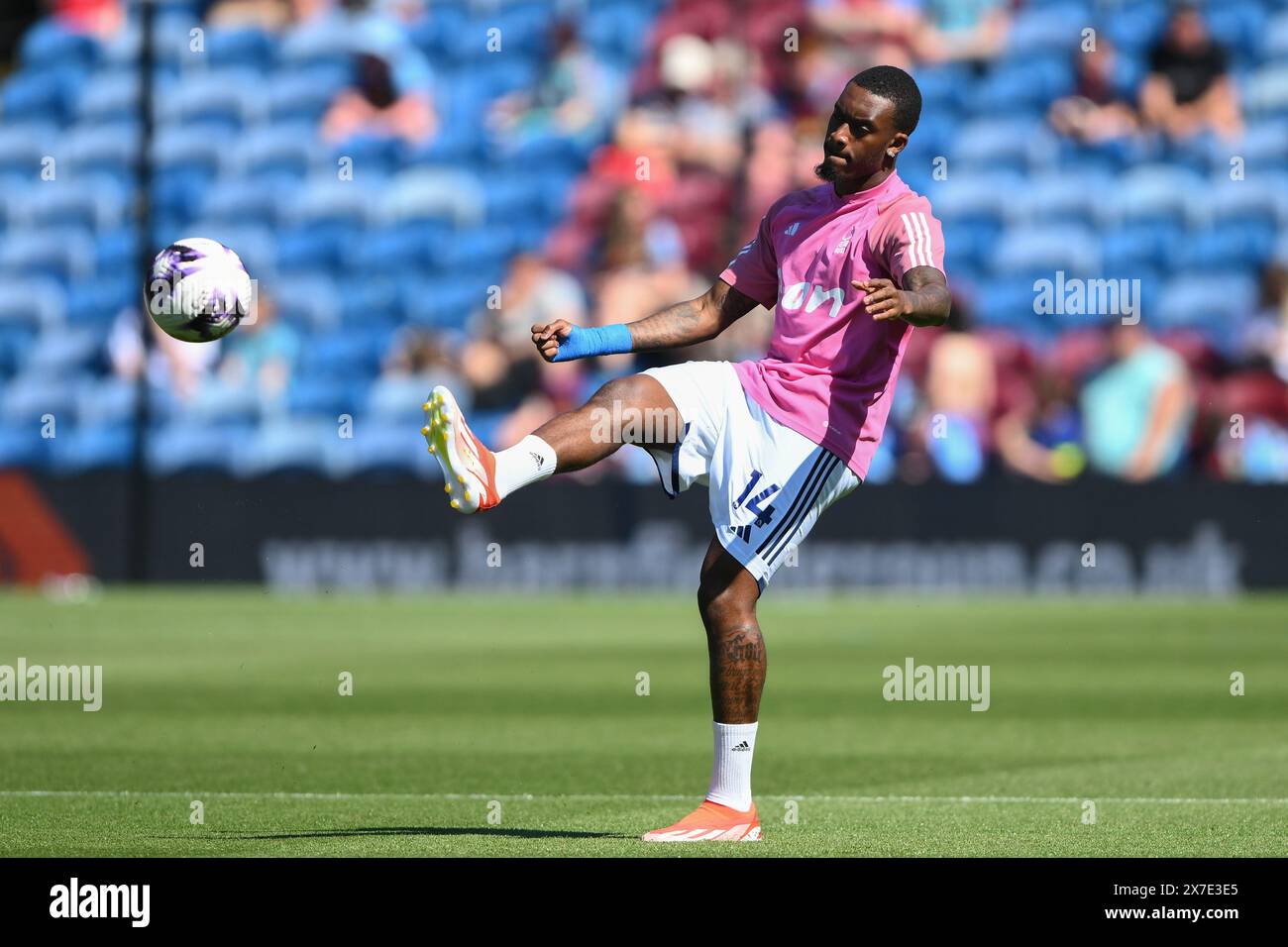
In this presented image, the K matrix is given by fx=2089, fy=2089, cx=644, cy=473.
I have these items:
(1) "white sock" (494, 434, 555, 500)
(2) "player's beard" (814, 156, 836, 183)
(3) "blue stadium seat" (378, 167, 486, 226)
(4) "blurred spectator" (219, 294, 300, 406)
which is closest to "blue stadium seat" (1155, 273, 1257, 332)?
(3) "blue stadium seat" (378, 167, 486, 226)

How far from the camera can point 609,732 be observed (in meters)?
11.2

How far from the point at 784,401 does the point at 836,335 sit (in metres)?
0.30

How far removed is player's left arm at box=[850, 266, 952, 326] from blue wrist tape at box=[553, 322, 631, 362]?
0.98m

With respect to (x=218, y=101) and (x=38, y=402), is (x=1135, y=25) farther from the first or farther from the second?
(x=38, y=402)

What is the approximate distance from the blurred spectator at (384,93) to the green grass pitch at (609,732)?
7365mm

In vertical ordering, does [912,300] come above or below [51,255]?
below

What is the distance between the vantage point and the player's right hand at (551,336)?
7.03 metres

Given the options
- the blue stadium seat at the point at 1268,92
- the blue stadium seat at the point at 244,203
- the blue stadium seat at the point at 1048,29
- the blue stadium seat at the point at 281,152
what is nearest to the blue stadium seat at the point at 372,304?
the blue stadium seat at the point at 244,203

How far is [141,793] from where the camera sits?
8500 millimetres

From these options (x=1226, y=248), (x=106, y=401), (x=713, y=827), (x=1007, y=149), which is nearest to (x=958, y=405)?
(x=1226, y=248)

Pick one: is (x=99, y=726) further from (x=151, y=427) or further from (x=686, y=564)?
(x=151, y=427)

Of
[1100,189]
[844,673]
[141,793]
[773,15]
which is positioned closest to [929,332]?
[1100,189]

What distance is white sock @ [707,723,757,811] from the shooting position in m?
7.17

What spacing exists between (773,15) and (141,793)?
17338 mm
